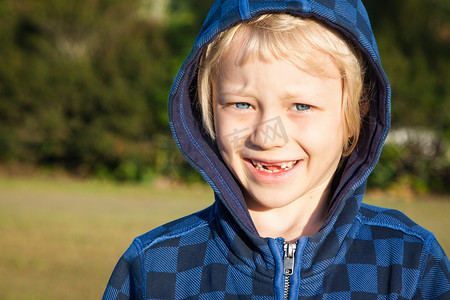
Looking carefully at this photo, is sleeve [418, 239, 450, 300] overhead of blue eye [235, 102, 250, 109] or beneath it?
beneath

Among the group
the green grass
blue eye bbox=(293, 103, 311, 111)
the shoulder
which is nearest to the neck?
the shoulder

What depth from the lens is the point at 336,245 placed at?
5.31 ft

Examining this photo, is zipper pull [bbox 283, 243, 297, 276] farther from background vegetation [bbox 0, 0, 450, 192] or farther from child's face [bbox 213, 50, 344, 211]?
background vegetation [bbox 0, 0, 450, 192]

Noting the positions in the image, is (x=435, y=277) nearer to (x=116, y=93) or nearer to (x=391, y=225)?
(x=391, y=225)

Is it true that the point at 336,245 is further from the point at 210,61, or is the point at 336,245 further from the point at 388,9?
the point at 388,9

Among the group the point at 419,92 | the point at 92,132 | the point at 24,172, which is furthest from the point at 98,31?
the point at 419,92

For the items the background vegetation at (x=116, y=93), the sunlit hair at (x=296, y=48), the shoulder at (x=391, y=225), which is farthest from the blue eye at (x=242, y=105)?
the background vegetation at (x=116, y=93)

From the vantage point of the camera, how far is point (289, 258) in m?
1.58

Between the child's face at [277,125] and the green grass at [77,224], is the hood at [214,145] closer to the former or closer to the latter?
the child's face at [277,125]

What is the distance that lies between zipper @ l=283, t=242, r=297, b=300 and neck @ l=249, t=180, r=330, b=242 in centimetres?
11

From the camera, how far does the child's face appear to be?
1538 mm

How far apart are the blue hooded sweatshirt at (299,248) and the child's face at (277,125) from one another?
0.11 metres

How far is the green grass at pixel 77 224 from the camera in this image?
529 centimetres

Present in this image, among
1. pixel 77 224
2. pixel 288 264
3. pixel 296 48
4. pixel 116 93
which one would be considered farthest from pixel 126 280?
pixel 116 93
